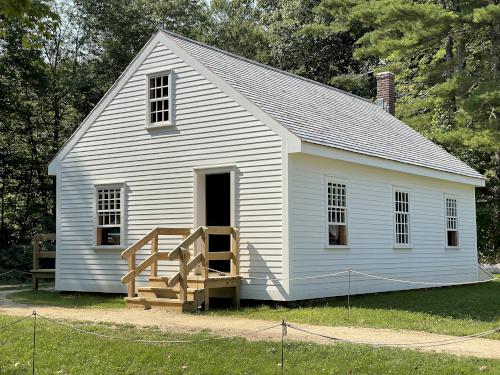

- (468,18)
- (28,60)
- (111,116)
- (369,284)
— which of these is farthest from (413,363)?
(28,60)

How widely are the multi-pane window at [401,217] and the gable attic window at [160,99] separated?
22.2 feet

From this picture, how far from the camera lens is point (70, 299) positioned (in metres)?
17.5

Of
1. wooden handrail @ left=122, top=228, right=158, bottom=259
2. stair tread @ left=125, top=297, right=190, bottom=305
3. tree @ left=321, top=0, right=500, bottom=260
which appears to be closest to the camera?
stair tread @ left=125, top=297, right=190, bottom=305

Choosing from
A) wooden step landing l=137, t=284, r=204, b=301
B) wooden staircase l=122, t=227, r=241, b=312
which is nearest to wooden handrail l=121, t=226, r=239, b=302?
wooden staircase l=122, t=227, r=241, b=312

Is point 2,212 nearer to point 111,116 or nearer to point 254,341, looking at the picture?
point 111,116

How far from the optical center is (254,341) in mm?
10164

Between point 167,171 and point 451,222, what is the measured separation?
1031 centimetres

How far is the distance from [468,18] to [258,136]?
18.7 metres

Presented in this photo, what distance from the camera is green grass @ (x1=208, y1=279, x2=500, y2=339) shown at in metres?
12.4

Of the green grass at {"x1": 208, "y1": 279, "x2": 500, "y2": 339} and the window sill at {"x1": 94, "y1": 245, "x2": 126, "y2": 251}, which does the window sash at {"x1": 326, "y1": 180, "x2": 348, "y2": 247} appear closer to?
the green grass at {"x1": 208, "y1": 279, "x2": 500, "y2": 339}

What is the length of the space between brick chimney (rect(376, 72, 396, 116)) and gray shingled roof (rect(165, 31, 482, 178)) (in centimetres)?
380

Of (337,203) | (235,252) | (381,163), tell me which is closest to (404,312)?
(337,203)

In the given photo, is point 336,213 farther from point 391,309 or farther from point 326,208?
point 391,309

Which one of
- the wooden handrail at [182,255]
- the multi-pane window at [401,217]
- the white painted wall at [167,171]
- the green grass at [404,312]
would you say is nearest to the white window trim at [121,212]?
the white painted wall at [167,171]
